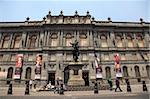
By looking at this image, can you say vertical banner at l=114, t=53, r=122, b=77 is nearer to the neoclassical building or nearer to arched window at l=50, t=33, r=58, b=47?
the neoclassical building

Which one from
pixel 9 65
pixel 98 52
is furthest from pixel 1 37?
pixel 98 52

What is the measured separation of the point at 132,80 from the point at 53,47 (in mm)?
17515

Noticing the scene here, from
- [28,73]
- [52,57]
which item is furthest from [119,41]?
[28,73]

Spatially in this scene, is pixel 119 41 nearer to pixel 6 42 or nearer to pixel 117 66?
pixel 117 66

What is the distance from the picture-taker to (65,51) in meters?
41.6

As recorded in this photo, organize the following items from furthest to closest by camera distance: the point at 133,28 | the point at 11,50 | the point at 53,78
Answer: the point at 133,28, the point at 11,50, the point at 53,78

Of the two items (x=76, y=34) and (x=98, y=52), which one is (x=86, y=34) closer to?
(x=76, y=34)

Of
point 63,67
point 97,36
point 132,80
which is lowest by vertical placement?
point 132,80

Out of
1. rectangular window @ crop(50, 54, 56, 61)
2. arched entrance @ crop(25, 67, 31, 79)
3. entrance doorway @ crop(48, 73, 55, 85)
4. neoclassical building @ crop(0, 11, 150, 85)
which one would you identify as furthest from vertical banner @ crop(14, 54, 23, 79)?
rectangular window @ crop(50, 54, 56, 61)

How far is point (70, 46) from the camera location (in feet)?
139

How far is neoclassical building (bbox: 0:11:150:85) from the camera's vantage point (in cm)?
Answer: 4062

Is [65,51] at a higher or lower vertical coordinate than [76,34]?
lower

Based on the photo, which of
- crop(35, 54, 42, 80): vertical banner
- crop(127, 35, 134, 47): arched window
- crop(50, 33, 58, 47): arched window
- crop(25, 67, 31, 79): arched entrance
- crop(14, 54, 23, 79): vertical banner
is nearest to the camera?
crop(35, 54, 42, 80): vertical banner

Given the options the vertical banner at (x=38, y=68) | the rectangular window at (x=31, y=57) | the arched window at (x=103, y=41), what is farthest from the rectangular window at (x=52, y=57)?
the arched window at (x=103, y=41)
